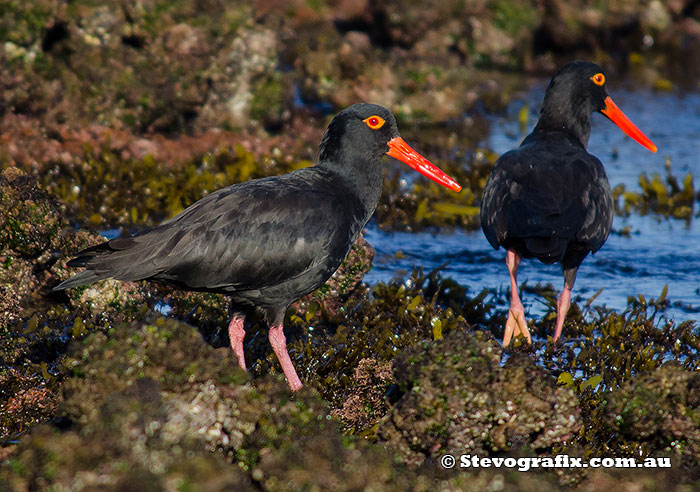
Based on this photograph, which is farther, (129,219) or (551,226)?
(129,219)

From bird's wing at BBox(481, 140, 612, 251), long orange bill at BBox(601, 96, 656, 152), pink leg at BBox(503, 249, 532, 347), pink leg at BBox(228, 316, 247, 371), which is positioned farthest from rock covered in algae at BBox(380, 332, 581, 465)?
long orange bill at BBox(601, 96, 656, 152)

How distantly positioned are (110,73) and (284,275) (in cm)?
563

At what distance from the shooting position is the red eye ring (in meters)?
7.48

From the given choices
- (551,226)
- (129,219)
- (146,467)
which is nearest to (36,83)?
(129,219)

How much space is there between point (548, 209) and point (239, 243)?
2.15m

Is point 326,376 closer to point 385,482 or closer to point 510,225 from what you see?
point 510,225

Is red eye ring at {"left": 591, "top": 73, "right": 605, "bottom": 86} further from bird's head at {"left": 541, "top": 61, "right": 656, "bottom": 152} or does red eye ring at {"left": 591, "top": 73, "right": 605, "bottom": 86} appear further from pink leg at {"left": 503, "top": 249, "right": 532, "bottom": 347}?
pink leg at {"left": 503, "top": 249, "right": 532, "bottom": 347}

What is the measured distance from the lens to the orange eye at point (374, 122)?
18.4 ft

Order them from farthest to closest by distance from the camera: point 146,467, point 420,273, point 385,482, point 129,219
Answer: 1. point 129,219
2. point 420,273
3. point 385,482
4. point 146,467

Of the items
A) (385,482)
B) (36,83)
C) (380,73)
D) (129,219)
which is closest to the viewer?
(385,482)

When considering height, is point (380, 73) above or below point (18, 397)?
above

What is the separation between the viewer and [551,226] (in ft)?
18.3

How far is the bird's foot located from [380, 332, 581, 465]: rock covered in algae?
78.6 inches

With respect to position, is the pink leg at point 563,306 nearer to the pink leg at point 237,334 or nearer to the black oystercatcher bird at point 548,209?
the black oystercatcher bird at point 548,209
